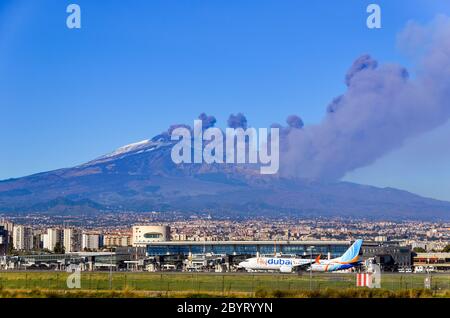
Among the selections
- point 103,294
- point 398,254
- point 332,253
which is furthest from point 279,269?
point 103,294

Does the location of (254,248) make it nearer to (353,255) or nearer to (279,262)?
(279,262)

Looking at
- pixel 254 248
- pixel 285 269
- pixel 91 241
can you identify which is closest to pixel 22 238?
pixel 91 241

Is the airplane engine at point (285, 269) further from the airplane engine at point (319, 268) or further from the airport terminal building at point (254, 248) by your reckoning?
the airport terminal building at point (254, 248)

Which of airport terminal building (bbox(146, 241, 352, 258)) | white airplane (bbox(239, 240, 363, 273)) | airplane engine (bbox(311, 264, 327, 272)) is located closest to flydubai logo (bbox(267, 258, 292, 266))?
white airplane (bbox(239, 240, 363, 273))

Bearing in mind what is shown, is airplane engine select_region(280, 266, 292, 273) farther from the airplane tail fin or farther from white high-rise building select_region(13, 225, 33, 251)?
white high-rise building select_region(13, 225, 33, 251)

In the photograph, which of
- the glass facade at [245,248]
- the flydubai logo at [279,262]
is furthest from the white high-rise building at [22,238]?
the flydubai logo at [279,262]
